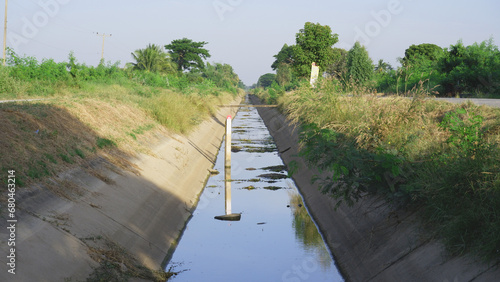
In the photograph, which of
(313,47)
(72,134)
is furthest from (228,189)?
(313,47)

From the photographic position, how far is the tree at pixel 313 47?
43.5 m

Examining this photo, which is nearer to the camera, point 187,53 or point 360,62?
point 360,62

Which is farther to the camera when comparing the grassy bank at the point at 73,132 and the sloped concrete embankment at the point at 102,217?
the grassy bank at the point at 73,132

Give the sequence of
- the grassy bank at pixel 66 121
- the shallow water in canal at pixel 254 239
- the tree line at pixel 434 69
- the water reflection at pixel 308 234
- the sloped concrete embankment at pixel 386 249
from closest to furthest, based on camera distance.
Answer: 1. the sloped concrete embankment at pixel 386 249
2. the grassy bank at pixel 66 121
3. the shallow water in canal at pixel 254 239
4. the water reflection at pixel 308 234
5. the tree line at pixel 434 69

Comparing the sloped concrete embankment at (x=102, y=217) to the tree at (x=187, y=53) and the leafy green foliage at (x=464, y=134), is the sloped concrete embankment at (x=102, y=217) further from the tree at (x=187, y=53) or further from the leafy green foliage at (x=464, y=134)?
the tree at (x=187, y=53)

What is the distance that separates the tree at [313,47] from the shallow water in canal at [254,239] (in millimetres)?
26451

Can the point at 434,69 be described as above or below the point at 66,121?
above

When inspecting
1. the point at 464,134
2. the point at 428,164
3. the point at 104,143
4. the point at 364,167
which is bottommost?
the point at 104,143

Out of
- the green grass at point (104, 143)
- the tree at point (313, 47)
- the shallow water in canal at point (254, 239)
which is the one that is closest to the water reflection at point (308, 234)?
the shallow water in canal at point (254, 239)

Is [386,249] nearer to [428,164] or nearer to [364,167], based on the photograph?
[364,167]

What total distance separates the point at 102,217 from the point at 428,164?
5457 millimetres

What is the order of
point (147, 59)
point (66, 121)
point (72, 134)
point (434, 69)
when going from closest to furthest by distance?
1. point (72, 134)
2. point (66, 121)
3. point (434, 69)
4. point (147, 59)

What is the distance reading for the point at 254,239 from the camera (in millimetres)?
11484

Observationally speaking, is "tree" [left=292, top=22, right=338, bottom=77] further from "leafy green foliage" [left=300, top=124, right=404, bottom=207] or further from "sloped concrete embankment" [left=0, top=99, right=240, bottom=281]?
"leafy green foliage" [left=300, top=124, right=404, bottom=207]
